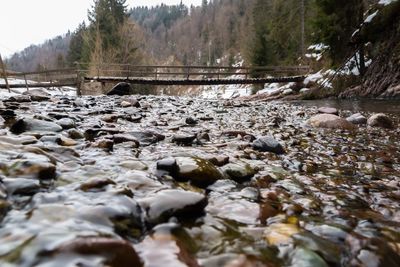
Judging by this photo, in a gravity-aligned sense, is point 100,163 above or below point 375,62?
below

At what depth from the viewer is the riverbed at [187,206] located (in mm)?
1572

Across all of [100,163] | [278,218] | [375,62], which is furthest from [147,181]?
[375,62]

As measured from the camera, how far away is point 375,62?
13.2m

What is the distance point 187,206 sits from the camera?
207 centimetres

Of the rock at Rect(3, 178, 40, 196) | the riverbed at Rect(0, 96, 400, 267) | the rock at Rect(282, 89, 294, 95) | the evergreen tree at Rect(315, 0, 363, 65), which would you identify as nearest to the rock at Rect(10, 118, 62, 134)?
the riverbed at Rect(0, 96, 400, 267)

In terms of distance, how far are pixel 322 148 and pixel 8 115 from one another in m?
4.73

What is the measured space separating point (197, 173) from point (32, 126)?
8.04ft

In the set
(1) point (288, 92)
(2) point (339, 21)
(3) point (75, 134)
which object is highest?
(2) point (339, 21)

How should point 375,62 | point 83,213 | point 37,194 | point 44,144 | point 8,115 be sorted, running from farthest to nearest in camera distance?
point 375,62, point 8,115, point 44,144, point 37,194, point 83,213

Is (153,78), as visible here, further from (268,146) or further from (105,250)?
(105,250)

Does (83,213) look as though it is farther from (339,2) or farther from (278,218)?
(339,2)

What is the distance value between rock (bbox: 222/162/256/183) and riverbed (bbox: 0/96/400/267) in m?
0.01

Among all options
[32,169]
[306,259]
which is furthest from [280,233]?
[32,169]

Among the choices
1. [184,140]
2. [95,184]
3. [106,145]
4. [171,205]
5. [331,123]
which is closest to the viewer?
[171,205]
